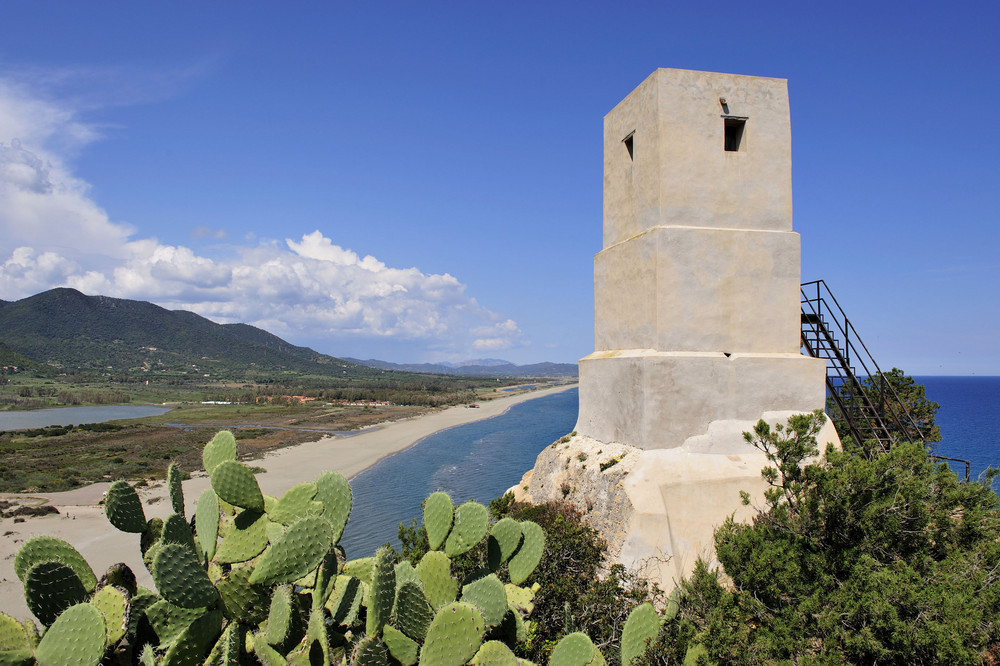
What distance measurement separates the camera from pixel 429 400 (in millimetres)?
103375

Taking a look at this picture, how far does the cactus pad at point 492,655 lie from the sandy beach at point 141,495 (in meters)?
5.39

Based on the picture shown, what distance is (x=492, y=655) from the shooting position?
2.76 meters

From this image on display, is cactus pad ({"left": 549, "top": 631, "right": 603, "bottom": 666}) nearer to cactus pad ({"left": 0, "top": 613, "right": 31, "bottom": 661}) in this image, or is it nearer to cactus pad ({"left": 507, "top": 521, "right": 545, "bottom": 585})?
cactus pad ({"left": 507, "top": 521, "right": 545, "bottom": 585})

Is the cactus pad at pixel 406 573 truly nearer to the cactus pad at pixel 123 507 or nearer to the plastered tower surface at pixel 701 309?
the cactus pad at pixel 123 507

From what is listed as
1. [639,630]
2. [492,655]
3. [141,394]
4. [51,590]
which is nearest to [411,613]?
[492,655]

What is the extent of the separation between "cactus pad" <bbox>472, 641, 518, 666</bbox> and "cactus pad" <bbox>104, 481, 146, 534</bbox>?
71.0 inches

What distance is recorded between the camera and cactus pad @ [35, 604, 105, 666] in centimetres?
219

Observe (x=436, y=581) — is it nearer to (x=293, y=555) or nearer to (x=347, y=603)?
(x=347, y=603)

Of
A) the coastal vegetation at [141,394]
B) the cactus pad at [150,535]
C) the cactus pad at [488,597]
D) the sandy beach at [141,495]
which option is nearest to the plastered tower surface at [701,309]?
the cactus pad at [488,597]

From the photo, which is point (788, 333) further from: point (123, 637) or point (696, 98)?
point (123, 637)

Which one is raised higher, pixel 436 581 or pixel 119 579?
pixel 119 579

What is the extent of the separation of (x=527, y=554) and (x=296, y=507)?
1693 millimetres

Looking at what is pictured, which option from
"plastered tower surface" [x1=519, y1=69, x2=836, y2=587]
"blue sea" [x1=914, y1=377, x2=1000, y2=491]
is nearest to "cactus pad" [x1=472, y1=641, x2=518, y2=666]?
"plastered tower surface" [x1=519, y1=69, x2=836, y2=587]

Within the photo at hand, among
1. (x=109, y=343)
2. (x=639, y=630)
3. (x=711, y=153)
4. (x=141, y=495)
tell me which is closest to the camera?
(x=639, y=630)
